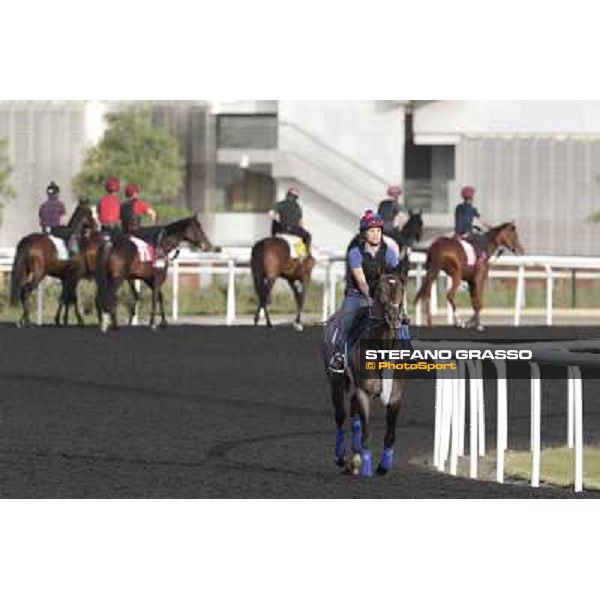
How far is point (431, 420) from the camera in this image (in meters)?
16.4

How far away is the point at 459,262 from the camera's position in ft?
92.2

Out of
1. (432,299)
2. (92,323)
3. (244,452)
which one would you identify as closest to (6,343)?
(92,323)

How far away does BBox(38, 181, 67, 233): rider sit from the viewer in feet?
91.1

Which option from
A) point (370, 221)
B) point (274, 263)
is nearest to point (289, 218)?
point (274, 263)

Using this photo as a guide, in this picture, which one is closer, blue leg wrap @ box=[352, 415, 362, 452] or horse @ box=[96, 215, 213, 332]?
blue leg wrap @ box=[352, 415, 362, 452]

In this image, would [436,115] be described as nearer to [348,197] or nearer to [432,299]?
[348,197]

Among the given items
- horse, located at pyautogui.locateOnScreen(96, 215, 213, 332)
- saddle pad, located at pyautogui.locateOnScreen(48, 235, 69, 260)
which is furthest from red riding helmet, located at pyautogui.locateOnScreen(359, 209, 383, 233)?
saddle pad, located at pyautogui.locateOnScreen(48, 235, 69, 260)

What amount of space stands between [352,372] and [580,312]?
21.4m

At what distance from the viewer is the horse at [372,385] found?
11.6 m

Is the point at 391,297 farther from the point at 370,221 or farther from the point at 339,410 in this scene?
the point at 339,410

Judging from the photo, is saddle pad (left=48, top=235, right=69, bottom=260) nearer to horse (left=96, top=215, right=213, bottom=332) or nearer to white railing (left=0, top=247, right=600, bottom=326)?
horse (left=96, top=215, right=213, bottom=332)

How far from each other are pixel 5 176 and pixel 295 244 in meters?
18.1

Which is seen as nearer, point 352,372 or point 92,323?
point 352,372

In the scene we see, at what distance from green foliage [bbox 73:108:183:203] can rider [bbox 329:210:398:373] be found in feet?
109
